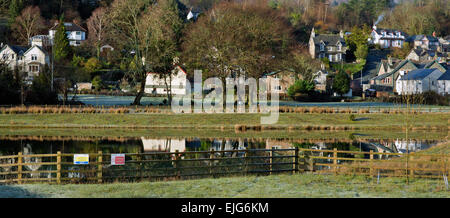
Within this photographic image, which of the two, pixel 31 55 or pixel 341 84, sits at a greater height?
pixel 31 55

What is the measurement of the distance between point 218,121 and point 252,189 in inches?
1309

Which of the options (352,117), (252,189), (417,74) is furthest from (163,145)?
(417,74)

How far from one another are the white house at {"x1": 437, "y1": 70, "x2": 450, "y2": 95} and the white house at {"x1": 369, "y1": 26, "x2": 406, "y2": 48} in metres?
50.2

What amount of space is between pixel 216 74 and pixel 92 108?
13.2m

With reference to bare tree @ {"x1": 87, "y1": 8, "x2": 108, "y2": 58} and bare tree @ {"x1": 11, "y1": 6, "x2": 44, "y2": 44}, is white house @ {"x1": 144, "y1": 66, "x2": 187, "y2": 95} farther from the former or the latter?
bare tree @ {"x1": 11, "y1": 6, "x2": 44, "y2": 44}

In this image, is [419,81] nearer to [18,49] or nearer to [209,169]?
[18,49]

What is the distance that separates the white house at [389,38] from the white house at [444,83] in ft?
165

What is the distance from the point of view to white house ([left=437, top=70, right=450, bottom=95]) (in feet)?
280

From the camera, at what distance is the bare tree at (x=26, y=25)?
99.8 metres

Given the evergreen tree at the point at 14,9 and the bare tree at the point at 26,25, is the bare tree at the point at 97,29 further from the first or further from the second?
the evergreen tree at the point at 14,9

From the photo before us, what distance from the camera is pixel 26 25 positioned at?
4040 inches

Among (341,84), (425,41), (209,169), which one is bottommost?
(209,169)

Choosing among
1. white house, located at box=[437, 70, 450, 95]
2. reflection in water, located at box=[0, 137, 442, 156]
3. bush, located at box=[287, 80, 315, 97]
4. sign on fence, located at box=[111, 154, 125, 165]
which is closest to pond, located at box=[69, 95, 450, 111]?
bush, located at box=[287, 80, 315, 97]

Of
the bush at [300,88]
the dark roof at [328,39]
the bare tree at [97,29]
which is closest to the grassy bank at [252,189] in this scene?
the bush at [300,88]
